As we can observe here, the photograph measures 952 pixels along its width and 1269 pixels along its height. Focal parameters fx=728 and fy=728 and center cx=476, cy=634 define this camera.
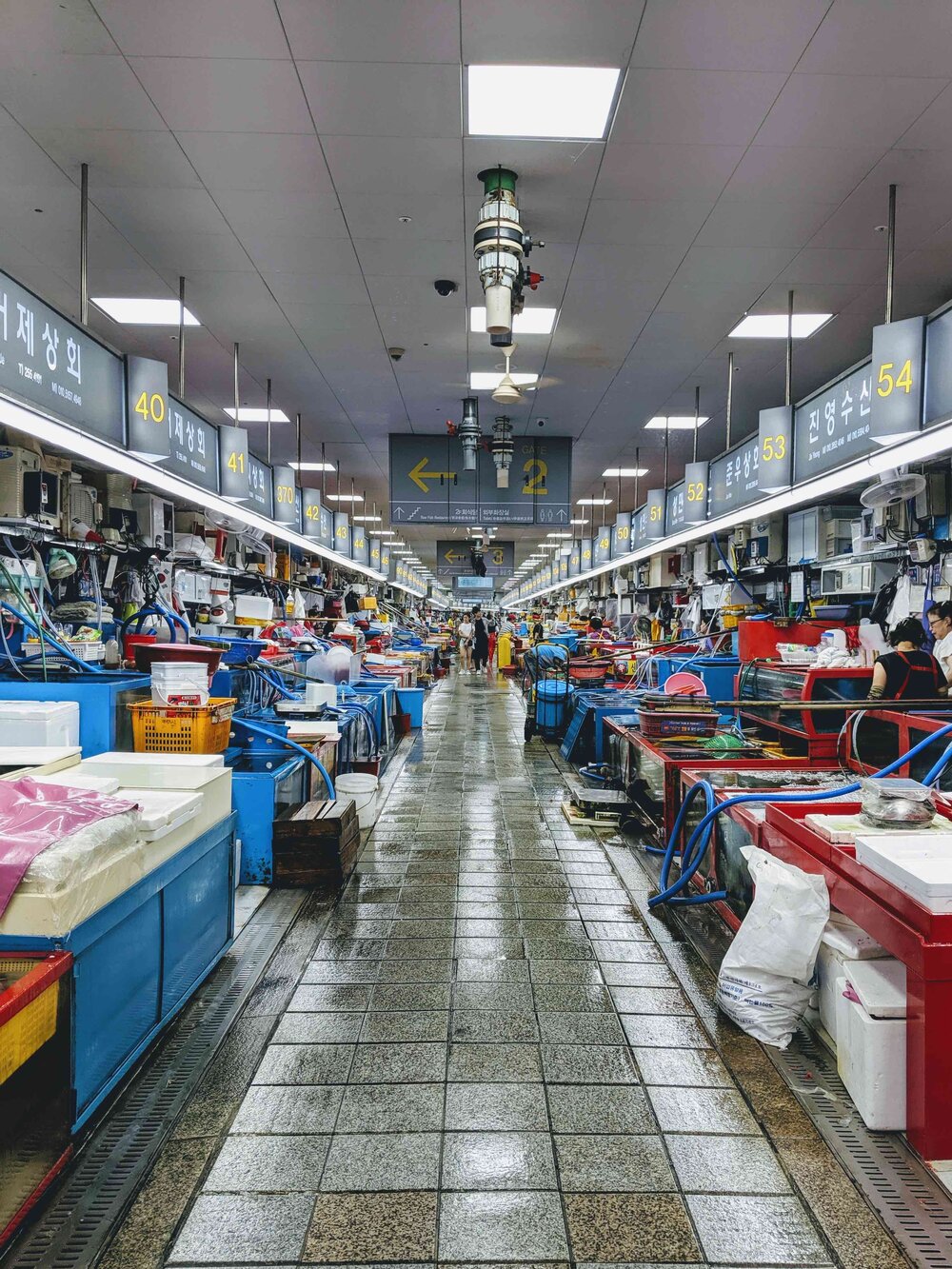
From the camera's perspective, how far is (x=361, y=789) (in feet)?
18.9

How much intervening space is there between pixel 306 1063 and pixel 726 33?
4.41 metres

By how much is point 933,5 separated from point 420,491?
6.93 metres

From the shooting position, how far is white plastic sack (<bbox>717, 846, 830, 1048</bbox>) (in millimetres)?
2625

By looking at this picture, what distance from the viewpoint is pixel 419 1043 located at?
9.27 ft

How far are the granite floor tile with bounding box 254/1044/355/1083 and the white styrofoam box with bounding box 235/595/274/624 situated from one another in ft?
25.0

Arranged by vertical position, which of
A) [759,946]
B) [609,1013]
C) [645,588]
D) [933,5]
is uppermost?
[933,5]

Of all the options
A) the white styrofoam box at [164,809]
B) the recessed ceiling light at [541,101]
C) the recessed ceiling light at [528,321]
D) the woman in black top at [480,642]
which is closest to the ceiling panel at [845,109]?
the recessed ceiling light at [541,101]

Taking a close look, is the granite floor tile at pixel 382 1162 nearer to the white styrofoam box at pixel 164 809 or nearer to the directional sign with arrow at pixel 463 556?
the white styrofoam box at pixel 164 809

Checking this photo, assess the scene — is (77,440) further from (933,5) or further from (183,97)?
(933,5)

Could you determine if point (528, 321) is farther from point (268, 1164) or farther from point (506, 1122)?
point (268, 1164)

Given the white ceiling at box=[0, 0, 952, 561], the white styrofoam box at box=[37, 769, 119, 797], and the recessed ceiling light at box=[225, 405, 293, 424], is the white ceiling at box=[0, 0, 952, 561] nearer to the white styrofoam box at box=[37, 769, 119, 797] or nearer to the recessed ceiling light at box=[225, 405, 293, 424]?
the recessed ceiling light at box=[225, 405, 293, 424]

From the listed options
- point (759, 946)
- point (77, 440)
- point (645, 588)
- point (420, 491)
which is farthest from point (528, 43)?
point (645, 588)

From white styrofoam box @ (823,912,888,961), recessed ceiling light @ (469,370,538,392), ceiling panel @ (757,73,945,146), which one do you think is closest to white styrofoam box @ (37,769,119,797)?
white styrofoam box @ (823,912,888,961)

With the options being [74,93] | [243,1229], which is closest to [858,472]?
[74,93]
